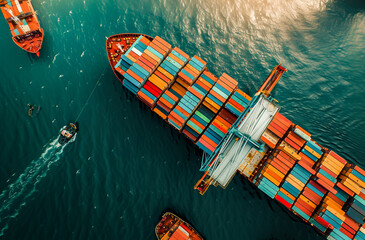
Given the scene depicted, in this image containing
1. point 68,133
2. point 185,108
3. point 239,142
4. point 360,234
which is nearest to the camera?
point 360,234

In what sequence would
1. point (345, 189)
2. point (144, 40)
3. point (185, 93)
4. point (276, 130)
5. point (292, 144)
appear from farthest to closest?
1. point (144, 40)
2. point (185, 93)
3. point (276, 130)
4. point (292, 144)
5. point (345, 189)

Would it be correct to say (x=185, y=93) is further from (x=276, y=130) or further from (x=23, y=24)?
(x=23, y=24)

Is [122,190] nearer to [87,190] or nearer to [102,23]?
[87,190]

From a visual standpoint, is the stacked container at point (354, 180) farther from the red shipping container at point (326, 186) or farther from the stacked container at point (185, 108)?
the stacked container at point (185, 108)

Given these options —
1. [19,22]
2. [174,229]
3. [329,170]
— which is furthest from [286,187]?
[19,22]

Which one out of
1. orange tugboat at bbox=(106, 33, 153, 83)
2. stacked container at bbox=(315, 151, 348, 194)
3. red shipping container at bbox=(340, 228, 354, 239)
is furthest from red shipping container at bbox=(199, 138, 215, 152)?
red shipping container at bbox=(340, 228, 354, 239)

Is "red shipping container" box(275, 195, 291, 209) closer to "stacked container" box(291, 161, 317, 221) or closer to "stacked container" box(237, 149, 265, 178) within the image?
"stacked container" box(291, 161, 317, 221)
